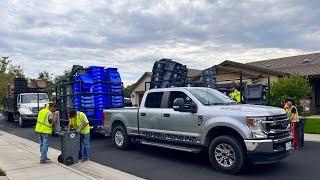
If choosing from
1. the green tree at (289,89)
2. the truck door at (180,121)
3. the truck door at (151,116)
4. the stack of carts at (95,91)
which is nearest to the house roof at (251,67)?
the green tree at (289,89)

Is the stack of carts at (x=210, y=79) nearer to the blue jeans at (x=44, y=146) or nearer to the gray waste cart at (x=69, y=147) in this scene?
the gray waste cart at (x=69, y=147)

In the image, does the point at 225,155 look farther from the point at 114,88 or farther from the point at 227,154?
the point at 114,88

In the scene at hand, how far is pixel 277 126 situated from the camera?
29.0 feet

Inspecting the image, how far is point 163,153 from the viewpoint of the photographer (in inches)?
481

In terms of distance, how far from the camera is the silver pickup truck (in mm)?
8594

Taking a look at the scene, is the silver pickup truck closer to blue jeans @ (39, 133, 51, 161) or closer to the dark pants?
blue jeans @ (39, 133, 51, 161)

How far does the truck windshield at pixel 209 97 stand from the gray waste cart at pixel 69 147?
10.9 feet

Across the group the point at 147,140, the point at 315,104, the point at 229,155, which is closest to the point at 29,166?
the point at 147,140

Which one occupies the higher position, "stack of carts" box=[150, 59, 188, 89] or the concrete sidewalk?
"stack of carts" box=[150, 59, 188, 89]

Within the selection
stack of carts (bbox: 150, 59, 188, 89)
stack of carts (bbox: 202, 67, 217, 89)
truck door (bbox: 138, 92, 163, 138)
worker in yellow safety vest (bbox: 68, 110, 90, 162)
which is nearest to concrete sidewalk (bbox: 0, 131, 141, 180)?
worker in yellow safety vest (bbox: 68, 110, 90, 162)

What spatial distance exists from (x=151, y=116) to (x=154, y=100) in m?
0.51

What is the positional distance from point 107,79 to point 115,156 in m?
4.99

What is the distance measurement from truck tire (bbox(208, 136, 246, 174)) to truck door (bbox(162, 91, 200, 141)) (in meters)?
0.70

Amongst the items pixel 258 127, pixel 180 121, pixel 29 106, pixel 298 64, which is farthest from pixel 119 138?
pixel 298 64
